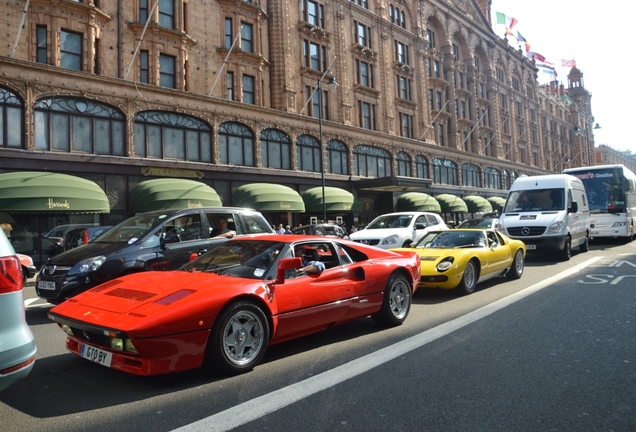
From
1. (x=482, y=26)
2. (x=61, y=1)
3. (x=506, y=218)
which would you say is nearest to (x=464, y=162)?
(x=482, y=26)

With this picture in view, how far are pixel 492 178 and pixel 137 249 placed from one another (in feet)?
158

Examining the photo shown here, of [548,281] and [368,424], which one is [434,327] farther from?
[548,281]

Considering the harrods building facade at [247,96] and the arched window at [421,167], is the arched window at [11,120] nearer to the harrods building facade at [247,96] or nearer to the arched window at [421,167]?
the harrods building facade at [247,96]

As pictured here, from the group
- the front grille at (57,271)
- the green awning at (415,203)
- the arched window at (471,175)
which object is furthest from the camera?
the arched window at (471,175)

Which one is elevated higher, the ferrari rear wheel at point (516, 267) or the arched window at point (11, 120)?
the arched window at point (11, 120)

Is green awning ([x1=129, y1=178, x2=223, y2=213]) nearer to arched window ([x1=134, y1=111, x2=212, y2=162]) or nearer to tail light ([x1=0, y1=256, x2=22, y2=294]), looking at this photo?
arched window ([x1=134, y1=111, x2=212, y2=162])

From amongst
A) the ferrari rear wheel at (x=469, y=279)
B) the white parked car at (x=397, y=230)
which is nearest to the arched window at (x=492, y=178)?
the white parked car at (x=397, y=230)

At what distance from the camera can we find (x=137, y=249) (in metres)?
7.30

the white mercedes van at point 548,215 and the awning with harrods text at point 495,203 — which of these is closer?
the white mercedes van at point 548,215

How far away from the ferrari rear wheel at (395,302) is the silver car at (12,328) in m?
4.21

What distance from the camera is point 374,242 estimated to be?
1399 cm

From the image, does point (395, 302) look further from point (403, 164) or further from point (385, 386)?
point (403, 164)

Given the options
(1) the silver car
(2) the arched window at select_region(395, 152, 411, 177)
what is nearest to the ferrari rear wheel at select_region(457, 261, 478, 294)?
(1) the silver car

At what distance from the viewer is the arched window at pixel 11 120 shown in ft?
57.6
